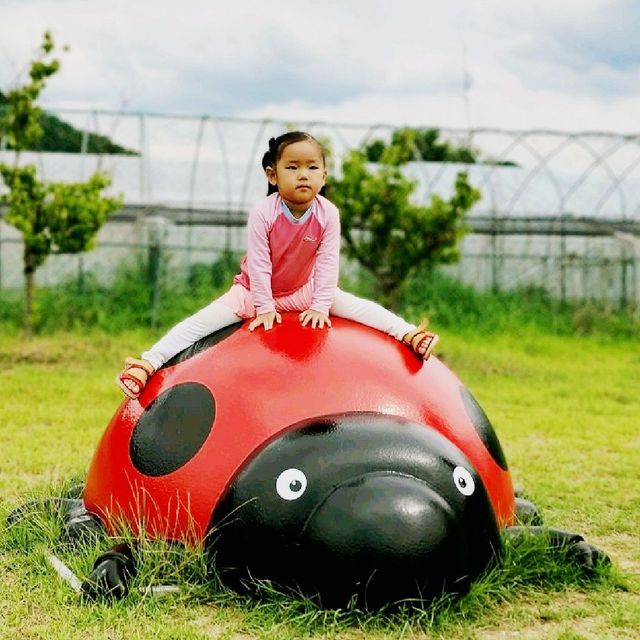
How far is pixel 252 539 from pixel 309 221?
4.66ft

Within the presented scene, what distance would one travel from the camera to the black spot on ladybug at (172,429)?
13.2 feet

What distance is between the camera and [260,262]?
4434mm

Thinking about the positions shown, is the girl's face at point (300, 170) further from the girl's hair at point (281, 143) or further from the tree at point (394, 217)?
the tree at point (394, 217)

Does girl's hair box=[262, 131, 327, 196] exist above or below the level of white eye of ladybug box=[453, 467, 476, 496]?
above

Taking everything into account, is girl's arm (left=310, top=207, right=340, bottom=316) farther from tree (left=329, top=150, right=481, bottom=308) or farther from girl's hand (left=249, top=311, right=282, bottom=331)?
tree (left=329, top=150, right=481, bottom=308)

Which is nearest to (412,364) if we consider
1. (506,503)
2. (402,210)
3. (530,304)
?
(506,503)

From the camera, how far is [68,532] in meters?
4.39

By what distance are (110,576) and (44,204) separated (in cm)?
921

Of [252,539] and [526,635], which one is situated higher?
[252,539]

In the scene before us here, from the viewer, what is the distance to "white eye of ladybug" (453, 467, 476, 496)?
3785 mm

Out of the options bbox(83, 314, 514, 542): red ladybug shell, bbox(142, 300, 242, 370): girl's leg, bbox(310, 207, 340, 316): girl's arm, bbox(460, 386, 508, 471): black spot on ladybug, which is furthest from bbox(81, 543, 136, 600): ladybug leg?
bbox(460, 386, 508, 471): black spot on ladybug

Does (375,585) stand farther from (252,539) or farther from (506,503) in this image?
(506,503)

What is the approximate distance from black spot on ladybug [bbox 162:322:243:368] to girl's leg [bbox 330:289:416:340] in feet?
1.41

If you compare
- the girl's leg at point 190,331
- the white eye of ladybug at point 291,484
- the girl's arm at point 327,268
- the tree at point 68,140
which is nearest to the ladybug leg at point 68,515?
the girl's leg at point 190,331
